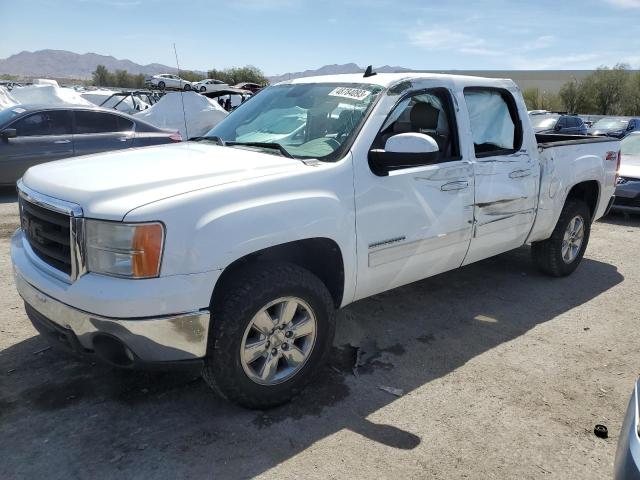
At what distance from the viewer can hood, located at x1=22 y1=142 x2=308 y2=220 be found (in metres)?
2.66

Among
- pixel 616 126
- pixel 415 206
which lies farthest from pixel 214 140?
pixel 616 126

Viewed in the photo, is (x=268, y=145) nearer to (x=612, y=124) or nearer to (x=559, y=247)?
(x=559, y=247)

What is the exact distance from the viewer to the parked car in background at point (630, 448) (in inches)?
73.5

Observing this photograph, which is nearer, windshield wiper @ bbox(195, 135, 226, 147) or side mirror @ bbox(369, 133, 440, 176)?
side mirror @ bbox(369, 133, 440, 176)

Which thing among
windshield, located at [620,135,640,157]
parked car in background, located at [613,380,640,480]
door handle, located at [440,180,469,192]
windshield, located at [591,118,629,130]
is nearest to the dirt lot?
parked car in background, located at [613,380,640,480]

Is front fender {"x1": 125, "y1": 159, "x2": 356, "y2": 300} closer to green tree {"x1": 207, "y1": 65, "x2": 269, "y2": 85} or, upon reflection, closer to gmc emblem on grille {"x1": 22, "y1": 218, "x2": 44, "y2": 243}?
gmc emblem on grille {"x1": 22, "y1": 218, "x2": 44, "y2": 243}

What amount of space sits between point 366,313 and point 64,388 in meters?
2.38

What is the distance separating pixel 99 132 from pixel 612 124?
665 inches

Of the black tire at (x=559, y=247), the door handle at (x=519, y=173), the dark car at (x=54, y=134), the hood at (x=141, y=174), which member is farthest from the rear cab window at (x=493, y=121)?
the dark car at (x=54, y=134)

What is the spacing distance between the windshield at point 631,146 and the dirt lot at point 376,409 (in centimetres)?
660

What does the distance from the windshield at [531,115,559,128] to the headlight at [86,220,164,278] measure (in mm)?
17146

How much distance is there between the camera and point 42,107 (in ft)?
29.3

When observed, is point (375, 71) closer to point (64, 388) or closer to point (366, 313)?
point (366, 313)

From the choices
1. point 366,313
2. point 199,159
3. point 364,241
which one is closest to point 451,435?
point 364,241
